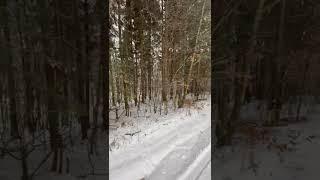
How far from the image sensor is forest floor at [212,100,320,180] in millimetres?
7090

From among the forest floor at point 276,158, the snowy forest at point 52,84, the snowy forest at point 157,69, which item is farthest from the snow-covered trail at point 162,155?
the forest floor at point 276,158

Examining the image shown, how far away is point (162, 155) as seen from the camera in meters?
8.71

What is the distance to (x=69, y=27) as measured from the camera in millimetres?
11445

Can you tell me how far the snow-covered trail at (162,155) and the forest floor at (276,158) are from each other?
2.03ft

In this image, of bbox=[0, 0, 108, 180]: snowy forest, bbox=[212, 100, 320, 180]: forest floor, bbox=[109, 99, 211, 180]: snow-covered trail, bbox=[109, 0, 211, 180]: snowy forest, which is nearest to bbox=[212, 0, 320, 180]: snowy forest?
bbox=[212, 100, 320, 180]: forest floor

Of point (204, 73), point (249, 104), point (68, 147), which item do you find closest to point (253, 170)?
point (68, 147)

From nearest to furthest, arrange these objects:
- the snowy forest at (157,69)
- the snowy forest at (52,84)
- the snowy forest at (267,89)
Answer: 1. the snowy forest at (52,84)
2. the snowy forest at (267,89)
3. the snowy forest at (157,69)

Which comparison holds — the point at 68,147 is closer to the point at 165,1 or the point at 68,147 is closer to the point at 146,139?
the point at 146,139

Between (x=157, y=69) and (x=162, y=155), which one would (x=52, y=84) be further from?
(x=157, y=69)

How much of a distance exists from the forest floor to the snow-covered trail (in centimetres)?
62

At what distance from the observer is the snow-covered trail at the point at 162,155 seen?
7.36 metres

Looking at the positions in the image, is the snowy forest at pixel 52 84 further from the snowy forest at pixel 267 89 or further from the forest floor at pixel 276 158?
the snowy forest at pixel 267 89

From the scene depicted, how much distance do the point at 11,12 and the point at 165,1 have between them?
1232 centimetres

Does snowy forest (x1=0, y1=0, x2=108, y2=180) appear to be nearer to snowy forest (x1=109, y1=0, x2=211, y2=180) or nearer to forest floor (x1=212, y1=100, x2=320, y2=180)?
snowy forest (x1=109, y1=0, x2=211, y2=180)
